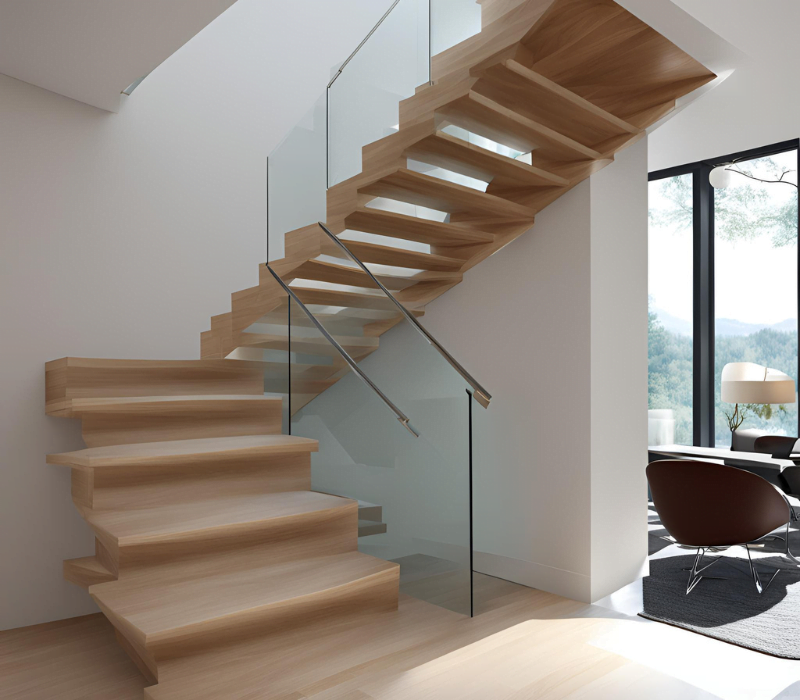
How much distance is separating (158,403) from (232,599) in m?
1.42

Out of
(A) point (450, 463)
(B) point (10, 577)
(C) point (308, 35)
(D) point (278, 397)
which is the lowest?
(B) point (10, 577)

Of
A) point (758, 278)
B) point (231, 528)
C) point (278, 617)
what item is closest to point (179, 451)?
point (231, 528)

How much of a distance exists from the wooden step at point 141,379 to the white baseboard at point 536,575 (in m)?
2.02

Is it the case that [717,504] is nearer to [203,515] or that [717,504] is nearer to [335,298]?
[335,298]

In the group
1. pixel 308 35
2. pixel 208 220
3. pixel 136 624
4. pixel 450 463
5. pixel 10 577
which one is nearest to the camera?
pixel 136 624

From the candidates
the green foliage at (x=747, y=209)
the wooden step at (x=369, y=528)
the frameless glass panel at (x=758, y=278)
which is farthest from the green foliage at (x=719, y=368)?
the wooden step at (x=369, y=528)

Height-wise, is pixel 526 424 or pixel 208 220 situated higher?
pixel 208 220

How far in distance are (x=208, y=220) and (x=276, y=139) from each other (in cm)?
109

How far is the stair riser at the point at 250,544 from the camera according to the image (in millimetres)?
2721

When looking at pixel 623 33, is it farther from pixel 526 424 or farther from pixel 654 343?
pixel 654 343

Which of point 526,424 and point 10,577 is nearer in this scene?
point 10,577

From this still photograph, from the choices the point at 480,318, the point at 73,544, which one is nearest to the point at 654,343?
the point at 480,318

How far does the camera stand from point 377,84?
12.4ft

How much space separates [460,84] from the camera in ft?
10.0
